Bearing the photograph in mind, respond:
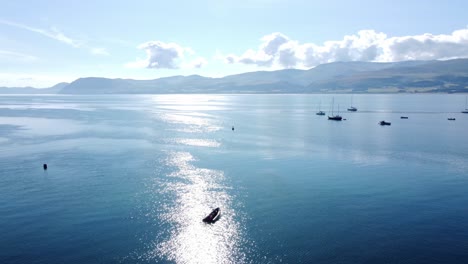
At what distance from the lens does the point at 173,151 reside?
380ft

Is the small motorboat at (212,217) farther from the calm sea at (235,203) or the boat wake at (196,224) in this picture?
the calm sea at (235,203)

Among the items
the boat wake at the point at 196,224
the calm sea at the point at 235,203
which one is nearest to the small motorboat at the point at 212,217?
the boat wake at the point at 196,224

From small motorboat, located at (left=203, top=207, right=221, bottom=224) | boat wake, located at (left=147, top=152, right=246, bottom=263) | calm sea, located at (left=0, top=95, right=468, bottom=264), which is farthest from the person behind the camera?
small motorboat, located at (left=203, top=207, right=221, bottom=224)

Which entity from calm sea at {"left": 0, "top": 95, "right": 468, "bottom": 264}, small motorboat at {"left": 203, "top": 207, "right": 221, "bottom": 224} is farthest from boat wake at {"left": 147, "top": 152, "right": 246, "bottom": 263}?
small motorboat at {"left": 203, "top": 207, "right": 221, "bottom": 224}

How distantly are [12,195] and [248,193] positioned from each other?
46.8 m

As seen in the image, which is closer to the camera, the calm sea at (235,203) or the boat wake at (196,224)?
the boat wake at (196,224)

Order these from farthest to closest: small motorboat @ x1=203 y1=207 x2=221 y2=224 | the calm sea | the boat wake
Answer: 1. small motorboat @ x1=203 y1=207 x2=221 y2=224
2. the calm sea
3. the boat wake

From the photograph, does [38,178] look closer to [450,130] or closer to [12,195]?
[12,195]

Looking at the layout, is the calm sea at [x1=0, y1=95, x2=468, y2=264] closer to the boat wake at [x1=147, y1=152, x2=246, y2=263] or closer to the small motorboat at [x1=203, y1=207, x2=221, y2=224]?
the boat wake at [x1=147, y1=152, x2=246, y2=263]

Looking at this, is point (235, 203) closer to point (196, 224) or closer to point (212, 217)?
point (212, 217)

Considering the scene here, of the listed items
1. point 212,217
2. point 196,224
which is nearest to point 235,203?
point 212,217

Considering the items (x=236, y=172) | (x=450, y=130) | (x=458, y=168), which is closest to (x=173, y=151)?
(x=236, y=172)

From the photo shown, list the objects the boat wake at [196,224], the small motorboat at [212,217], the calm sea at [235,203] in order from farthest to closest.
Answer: the small motorboat at [212,217], the calm sea at [235,203], the boat wake at [196,224]

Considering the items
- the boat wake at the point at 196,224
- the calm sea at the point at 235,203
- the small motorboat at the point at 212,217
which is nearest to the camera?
the boat wake at the point at 196,224
